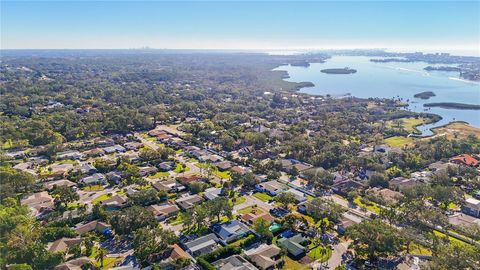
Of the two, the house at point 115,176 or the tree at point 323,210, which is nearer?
the tree at point 323,210

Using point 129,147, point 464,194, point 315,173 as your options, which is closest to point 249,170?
point 315,173

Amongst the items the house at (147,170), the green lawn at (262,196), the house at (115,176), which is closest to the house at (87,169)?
the house at (115,176)

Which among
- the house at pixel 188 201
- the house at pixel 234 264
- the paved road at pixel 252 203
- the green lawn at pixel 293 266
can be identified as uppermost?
the house at pixel 234 264

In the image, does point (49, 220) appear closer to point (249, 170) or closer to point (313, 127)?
point (249, 170)

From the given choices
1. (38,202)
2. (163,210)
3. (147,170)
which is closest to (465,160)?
(163,210)

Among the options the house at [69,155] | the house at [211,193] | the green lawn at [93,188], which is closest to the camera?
the house at [211,193]

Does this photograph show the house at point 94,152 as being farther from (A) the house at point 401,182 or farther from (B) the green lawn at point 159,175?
(A) the house at point 401,182

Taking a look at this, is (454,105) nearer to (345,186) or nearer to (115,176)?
(345,186)
